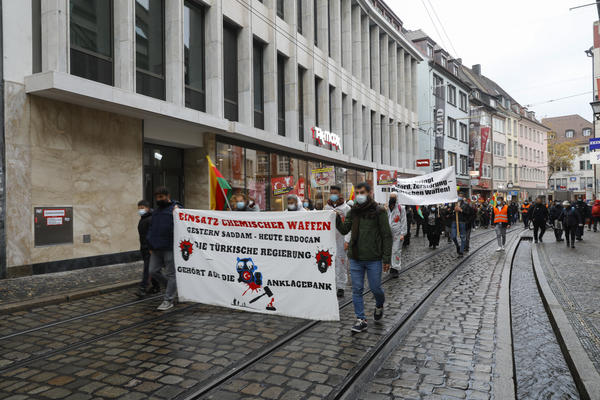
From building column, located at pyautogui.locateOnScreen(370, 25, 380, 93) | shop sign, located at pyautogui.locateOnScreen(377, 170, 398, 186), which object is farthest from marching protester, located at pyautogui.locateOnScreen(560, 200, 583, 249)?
building column, located at pyautogui.locateOnScreen(370, 25, 380, 93)

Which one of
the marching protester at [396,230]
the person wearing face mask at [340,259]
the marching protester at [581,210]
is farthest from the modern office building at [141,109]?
the marching protester at [581,210]

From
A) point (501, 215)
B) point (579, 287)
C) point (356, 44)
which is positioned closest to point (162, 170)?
point (501, 215)

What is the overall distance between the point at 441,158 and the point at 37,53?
36.7m

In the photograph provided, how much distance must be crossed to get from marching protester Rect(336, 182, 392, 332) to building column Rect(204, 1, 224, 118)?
1035cm

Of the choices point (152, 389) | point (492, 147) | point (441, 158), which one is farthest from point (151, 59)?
point (492, 147)

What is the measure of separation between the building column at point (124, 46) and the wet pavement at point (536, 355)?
10.5 metres

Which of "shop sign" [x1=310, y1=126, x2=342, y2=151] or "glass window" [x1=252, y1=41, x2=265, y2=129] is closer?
"glass window" [x1=252, y1=41, x2=265, y2=129]

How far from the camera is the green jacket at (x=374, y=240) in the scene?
5.34 metres

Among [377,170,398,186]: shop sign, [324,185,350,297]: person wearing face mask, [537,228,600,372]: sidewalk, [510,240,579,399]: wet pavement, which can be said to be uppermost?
[377,170,398,186]: shop sign

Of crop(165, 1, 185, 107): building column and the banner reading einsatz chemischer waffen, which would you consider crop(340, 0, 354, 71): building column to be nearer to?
crop(165, 1, 185, 107): building column

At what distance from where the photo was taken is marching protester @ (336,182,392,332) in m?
5.34

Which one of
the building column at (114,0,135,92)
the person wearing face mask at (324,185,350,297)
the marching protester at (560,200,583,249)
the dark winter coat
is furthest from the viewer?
the marching protester at (560,200,583,249)

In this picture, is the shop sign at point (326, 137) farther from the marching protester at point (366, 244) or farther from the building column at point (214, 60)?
the marching protester at point (366, 244)

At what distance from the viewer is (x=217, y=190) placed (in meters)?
8.09
